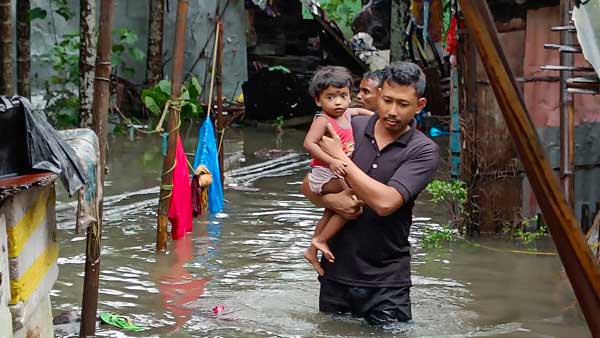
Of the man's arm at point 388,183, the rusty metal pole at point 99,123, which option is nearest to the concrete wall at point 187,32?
the rusty metal pole at point 99,123

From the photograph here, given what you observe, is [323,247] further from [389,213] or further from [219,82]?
[219,82]

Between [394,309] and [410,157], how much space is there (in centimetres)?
84

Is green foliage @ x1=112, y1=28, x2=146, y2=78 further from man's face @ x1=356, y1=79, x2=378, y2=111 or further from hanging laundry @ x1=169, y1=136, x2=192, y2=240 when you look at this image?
man's face @ x1=356, y1=79, x2=378, y2=111

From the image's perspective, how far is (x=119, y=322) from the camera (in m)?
6.06

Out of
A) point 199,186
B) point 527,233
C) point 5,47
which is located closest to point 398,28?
point 5,47

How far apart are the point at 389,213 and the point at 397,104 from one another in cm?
59

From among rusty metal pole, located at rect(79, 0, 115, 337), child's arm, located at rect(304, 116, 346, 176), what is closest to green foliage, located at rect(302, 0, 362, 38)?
child's arm, located at rect(304, 116, 346, 176)

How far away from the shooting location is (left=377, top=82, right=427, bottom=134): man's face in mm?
5125

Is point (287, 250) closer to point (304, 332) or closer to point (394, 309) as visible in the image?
point (304, 332)

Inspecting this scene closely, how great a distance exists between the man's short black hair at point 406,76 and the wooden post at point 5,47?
305 inches

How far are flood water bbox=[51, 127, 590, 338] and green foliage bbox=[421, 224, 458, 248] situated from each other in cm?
12

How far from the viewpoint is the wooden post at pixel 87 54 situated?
1229 cm

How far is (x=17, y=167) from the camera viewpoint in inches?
162

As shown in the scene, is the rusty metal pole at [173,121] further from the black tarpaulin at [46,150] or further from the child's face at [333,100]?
the black tarpaulin at [46,150]
